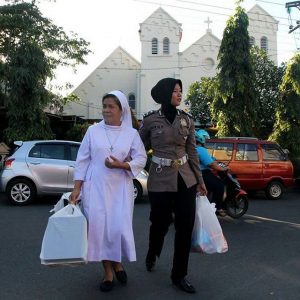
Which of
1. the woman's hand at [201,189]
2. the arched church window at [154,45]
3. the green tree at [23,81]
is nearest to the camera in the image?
the woman's hand at [201,189]

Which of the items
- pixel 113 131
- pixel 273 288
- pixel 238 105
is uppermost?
pixel 238 105

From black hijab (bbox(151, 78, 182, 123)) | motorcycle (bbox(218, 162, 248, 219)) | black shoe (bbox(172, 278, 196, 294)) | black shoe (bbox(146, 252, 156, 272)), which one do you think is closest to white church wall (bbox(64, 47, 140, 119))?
motorcycle (bbox(218, 162, 248, 219))

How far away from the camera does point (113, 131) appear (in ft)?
14.9

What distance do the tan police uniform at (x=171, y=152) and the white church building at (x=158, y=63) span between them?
110ft

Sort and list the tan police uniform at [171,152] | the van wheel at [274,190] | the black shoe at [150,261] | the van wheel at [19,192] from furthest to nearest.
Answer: the van wheel at [274,190], the van wheel at [19,192], the black shoe at [150,261], the tan police uniform at [171,152]

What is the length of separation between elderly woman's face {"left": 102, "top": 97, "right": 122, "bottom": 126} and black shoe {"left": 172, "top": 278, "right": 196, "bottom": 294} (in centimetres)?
168

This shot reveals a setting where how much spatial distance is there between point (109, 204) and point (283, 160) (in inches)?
366

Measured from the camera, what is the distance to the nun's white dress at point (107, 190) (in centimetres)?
439

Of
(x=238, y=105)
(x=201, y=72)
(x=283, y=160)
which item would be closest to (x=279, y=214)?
(x=283, y=160)

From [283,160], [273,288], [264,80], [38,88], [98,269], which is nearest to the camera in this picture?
[273,288]

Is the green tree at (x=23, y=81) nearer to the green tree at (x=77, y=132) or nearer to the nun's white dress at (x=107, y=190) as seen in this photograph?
the green tree at (x=77, y=132)

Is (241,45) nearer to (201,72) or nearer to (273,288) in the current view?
(273,288)

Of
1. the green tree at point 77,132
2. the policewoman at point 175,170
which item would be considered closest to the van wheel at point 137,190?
the policewoman at point 175,170

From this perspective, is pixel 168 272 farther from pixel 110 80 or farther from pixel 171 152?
pixel 110 80
